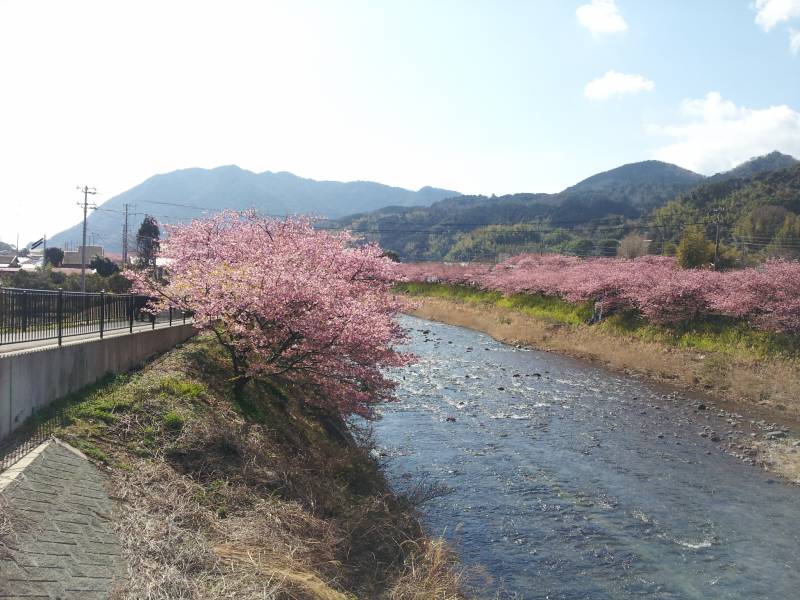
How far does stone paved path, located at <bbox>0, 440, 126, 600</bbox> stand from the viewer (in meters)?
5.43

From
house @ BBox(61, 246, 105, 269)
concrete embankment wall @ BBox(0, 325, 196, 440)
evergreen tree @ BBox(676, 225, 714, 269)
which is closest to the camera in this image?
concrete embankment wall @ BBox(0, 325, 196, 440)

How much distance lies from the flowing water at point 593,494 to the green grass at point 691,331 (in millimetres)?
7119

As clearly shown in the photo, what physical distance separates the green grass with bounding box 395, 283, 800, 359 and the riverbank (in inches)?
9.8

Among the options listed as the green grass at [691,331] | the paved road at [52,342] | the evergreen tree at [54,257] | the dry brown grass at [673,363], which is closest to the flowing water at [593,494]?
the dry brown grass at [673,363]

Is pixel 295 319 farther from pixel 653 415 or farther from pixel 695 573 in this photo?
pixel 653 415

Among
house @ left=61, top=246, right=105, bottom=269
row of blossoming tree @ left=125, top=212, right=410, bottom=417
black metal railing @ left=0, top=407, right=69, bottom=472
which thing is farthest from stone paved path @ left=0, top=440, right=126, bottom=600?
house @ left=61, top=246, right=105, bottom=269

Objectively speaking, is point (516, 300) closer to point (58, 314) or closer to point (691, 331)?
point (691, 331)

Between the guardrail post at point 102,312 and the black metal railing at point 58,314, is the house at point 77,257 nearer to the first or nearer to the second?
the black metal railing at point 58,314

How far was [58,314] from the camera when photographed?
1176 cm

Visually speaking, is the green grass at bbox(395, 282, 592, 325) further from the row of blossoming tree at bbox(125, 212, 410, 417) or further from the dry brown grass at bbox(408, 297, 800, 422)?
the row of blossoming tree at bbox(125, 212, 410, 417)

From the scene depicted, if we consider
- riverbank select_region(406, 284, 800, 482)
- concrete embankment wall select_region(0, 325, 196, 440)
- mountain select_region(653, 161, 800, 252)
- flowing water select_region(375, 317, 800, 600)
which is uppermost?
mountain select_region(653, 161, 800, 252)

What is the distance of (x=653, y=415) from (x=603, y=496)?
8739 mm

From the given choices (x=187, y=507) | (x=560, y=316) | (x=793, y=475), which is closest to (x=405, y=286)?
(x=560, y=316)

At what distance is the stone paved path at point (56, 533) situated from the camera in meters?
5.43
